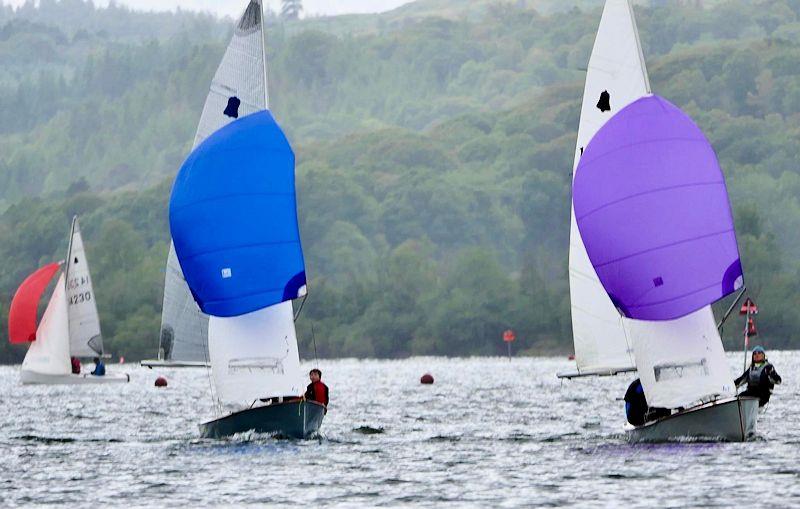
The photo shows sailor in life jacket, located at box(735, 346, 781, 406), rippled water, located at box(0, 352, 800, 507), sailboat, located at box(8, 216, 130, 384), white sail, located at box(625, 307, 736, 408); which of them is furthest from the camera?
sailboat, located at box(8, 216, 130, 384)

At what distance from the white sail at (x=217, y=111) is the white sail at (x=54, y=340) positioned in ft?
145

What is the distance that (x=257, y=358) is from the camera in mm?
39344

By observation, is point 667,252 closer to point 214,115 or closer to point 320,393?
point 320,393

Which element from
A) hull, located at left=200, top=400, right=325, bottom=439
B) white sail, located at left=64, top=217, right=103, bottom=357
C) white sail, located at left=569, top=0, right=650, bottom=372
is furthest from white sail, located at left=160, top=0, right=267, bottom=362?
white sail, located at left=64, top=217, right=103, bottom=357

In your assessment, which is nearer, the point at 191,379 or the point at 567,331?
the point at 191,379

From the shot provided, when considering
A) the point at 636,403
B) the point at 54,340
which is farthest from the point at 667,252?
the point at 54,340

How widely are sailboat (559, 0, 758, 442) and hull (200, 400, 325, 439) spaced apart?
788 centimetres

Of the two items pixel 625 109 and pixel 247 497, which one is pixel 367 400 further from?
pixel 247 497

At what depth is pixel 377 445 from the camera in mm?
42281

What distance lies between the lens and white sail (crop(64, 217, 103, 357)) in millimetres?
86562

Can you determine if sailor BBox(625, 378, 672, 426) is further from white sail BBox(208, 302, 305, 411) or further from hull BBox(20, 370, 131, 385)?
hull BBox(20, 370, 131, 385)

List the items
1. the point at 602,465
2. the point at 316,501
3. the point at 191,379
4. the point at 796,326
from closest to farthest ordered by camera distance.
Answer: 1. the point at 316,501
2. the point at 602,465
3. the point at 191,379
4. the point at 796,326

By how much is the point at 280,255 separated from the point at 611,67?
365 inches

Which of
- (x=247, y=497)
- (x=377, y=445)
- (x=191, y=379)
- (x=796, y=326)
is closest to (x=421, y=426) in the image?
(x=377, y=445)
